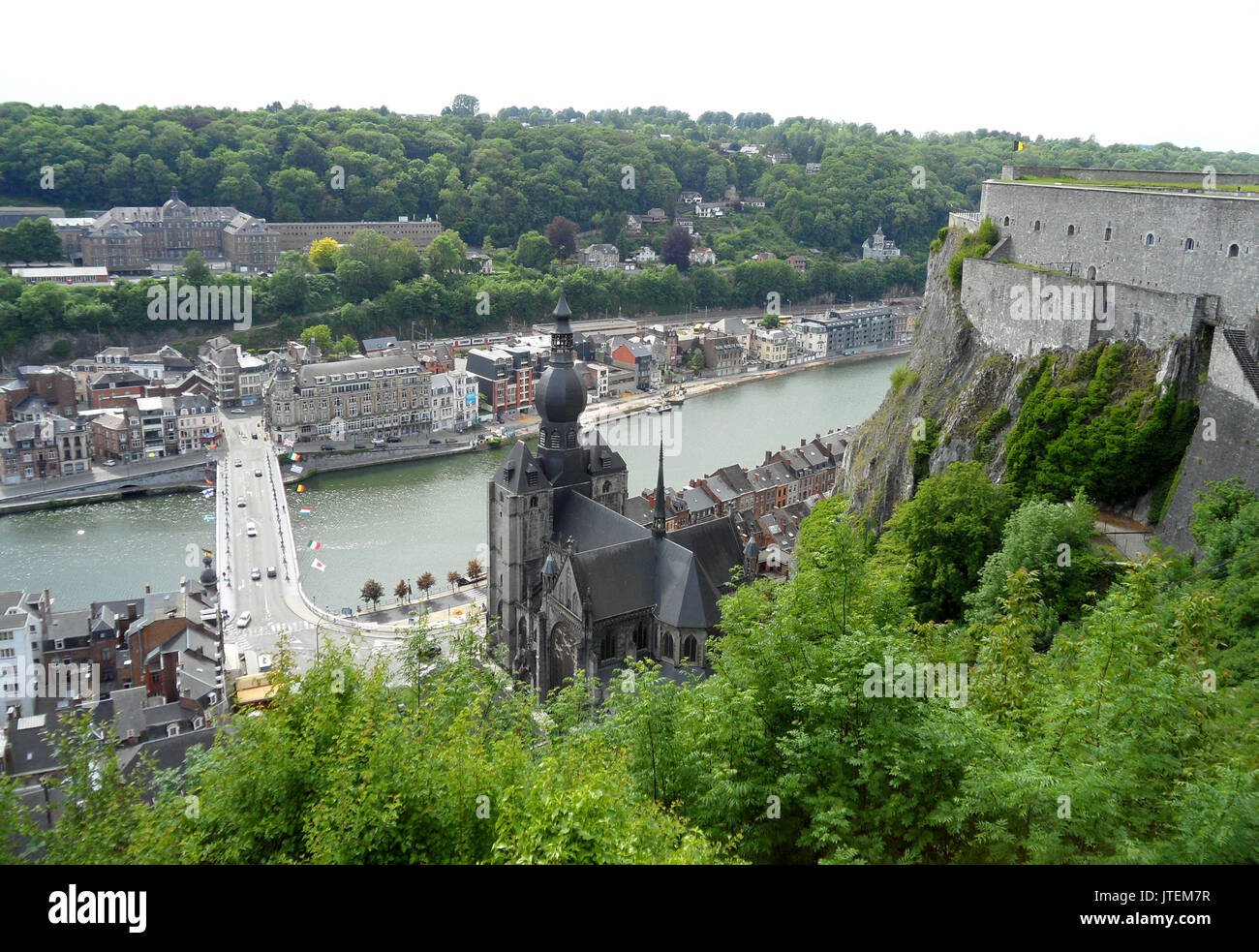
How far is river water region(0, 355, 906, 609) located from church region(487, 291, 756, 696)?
367 inches

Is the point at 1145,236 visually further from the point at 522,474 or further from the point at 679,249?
the point at 679,249

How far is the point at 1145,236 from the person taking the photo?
64.5 feet

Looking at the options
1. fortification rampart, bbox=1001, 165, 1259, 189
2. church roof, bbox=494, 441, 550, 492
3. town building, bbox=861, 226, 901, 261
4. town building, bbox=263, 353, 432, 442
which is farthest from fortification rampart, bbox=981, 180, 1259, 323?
town building, bbox=861, 226, 901, 261

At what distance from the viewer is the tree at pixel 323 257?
67.1m

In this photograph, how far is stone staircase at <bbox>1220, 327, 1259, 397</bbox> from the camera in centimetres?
1552

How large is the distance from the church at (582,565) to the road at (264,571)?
3.28 meters

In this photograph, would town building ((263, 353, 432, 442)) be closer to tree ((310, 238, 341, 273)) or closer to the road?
the road

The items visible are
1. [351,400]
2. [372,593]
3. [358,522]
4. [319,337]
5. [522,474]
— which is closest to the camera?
[522,474]

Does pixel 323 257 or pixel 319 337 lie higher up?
pixel 323 257

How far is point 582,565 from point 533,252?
5930cm

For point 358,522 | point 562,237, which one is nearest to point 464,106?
point 562,237

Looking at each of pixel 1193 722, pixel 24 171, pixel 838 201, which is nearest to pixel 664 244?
pixel 838 201

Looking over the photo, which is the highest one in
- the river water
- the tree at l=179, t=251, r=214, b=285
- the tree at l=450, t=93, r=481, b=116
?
the tree at l=450, t=93, r=481, b=116
